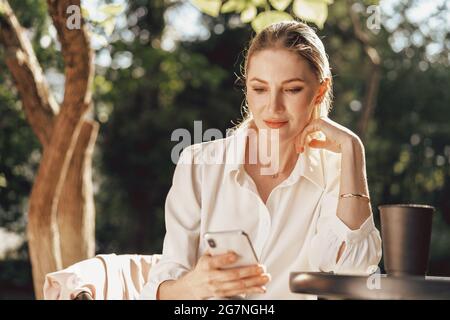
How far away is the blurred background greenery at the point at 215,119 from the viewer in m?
16.0

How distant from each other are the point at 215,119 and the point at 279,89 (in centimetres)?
1471

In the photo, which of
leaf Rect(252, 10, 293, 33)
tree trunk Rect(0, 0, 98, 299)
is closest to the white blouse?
leaf Rect(252, 10, 293, 33)

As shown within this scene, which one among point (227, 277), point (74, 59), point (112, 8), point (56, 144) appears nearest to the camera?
point (227, 277)

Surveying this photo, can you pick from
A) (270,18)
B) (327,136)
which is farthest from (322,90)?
(270,18)

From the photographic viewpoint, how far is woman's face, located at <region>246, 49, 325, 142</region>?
97.6 inches

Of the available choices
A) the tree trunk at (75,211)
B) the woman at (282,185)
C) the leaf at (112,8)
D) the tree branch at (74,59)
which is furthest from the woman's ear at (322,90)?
the tree trunk at (75,211)

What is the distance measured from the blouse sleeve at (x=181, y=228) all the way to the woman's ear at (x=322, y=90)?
531mm

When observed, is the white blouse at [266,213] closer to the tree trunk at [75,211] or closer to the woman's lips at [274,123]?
the woman's lips at [274,123]

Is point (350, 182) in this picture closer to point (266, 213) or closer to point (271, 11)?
point (266, 213)

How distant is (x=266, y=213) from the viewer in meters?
2.68

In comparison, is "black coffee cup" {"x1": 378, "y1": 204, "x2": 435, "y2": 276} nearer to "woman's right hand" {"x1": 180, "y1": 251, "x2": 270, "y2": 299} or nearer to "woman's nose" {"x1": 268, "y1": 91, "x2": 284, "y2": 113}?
"woman's right hand" {"x1": 180, "y1": 251, "x2": 270, "y2": 299}

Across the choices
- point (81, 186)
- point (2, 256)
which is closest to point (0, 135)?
point (2, 256)
